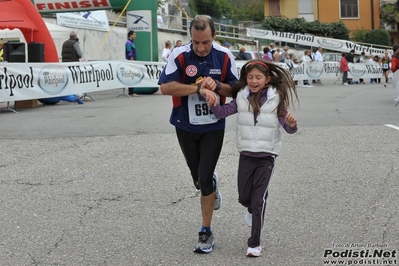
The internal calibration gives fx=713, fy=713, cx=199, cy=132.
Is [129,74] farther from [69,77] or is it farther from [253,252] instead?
[253,252]

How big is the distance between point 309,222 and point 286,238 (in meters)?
0.57

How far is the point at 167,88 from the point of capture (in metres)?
A: 5.22

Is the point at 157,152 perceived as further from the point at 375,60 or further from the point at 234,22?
the point at 234,22

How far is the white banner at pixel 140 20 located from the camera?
2248 cm

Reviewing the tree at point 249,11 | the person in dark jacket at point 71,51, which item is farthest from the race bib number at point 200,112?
the tree at point 249,11

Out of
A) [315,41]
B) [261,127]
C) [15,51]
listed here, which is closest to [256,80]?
[261,127]

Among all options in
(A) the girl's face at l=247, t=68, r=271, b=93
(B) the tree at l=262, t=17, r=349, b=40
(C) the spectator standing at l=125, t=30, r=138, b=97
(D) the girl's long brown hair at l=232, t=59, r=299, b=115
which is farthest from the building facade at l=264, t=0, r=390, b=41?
(A) the girl's face at l=247, t=68, r=271, b=93

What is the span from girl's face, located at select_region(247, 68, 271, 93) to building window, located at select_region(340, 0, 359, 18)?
65.7 metres

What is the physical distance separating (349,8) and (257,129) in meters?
66.3

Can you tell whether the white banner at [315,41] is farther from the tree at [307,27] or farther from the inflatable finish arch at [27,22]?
the inflatable finish arch at [27,22]

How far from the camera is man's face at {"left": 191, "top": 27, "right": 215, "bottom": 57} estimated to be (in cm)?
507

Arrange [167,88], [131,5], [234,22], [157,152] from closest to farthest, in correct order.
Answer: [167,88]
[157,152]
[131,5]
[234,22]

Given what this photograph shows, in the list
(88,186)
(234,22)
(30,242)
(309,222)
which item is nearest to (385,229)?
(309,222)

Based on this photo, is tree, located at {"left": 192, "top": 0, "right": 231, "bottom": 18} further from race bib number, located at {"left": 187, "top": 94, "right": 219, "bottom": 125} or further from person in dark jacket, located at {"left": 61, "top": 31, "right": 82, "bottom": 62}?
race bib number, located at {"left": 187, "top": 94, "right": 219, "bottom": 125}
